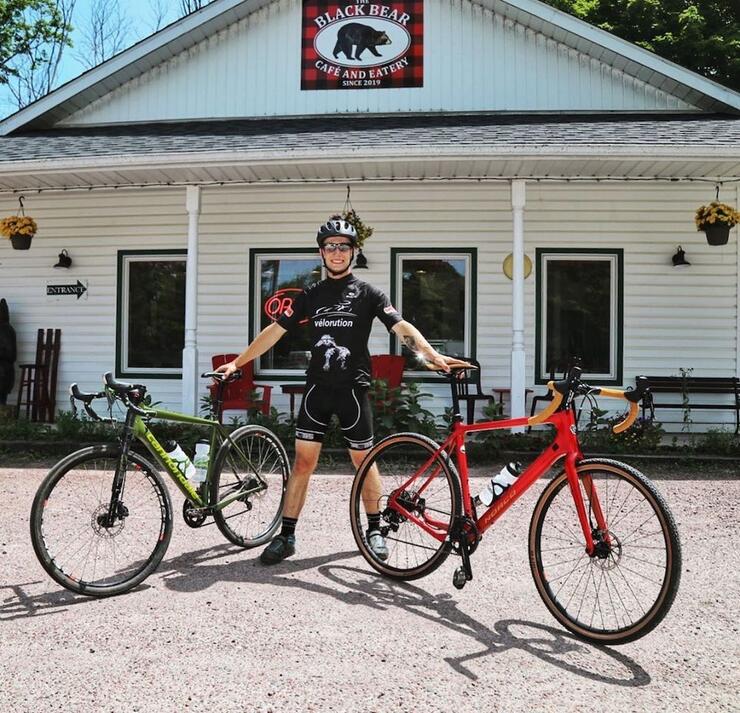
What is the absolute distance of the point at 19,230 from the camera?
8828 mm

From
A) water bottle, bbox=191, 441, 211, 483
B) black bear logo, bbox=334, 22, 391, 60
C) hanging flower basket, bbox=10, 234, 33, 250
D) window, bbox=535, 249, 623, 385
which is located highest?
black bear logo, bbox=334, 22, 391, 60

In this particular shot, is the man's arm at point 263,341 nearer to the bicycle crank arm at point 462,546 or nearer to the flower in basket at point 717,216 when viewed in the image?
the bicycle crank arm at point 462,546

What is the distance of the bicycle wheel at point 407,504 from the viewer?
356 cm

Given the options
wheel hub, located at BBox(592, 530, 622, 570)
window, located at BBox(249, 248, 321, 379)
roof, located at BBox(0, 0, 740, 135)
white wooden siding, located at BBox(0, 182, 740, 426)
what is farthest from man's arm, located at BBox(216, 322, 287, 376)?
roof, located at BBox(0, 0, 740, 135)

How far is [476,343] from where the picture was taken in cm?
893

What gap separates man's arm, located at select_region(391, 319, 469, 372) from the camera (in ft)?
11.3

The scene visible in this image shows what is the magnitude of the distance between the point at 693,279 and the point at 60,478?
26.4 feet

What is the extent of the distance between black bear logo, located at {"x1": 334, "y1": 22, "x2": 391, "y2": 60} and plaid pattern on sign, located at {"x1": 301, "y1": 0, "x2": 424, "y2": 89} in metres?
0.02

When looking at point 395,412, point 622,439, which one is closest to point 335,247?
point 395,412

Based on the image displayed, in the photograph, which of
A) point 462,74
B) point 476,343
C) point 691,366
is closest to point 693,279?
point 691,366

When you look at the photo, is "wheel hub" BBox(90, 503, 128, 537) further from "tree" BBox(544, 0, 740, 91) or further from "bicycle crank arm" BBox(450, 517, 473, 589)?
"tree" BBox(544, 0, 740, 91)

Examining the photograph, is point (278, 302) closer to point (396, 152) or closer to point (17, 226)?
point (396, 152)

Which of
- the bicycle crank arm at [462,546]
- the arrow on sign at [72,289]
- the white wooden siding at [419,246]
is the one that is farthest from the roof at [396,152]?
the bicycle crank arm at [462,546]

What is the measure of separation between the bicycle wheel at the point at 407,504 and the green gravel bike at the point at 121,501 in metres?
0.81
